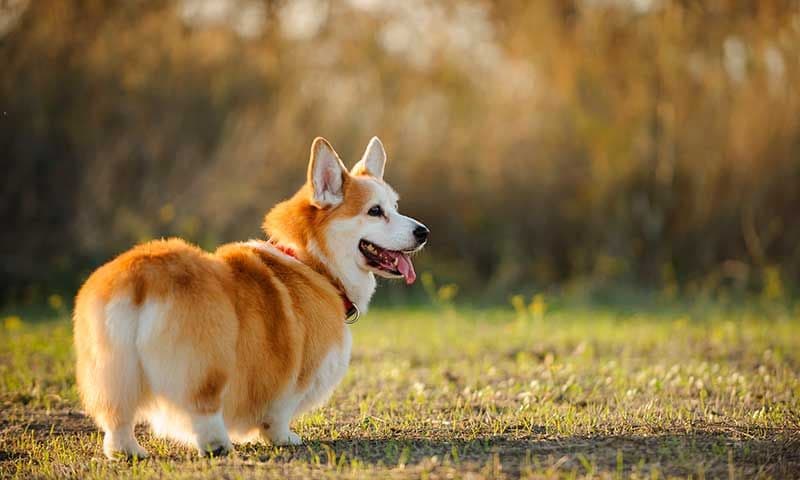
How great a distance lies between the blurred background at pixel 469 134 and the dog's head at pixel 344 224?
6.95 metres

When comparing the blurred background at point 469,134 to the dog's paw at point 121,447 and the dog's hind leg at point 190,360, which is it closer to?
the dog's paw at point 121,447

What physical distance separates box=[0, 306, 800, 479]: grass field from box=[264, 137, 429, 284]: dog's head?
0.95 meters

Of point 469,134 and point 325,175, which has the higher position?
point 325,175

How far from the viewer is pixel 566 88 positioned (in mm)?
13398

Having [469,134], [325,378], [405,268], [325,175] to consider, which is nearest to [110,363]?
[325,378]

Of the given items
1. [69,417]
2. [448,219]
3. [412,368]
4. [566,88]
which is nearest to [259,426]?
[69,417]

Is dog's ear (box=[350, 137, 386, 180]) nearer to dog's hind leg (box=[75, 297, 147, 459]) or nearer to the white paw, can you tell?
the white paw

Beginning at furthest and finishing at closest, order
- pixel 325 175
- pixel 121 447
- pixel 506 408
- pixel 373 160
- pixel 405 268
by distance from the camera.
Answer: pixel 373 160
pixel 506 408
pixel 405 268
pixel 325 175
pixel 121 447

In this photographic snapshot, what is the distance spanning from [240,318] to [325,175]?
1083 millimetres

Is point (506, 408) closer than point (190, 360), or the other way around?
point (190, 360)

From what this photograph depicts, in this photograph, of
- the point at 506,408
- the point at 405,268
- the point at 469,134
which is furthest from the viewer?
the point at 469,134

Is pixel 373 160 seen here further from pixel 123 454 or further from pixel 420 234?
pixel 123 454

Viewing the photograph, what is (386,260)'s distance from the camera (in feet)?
16.9

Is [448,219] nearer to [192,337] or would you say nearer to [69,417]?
[69,417]
